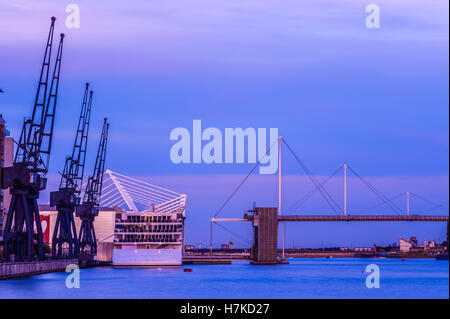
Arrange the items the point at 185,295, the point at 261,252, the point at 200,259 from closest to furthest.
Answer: the point at 185,295 → the point at 261,252 → the point at 200,259

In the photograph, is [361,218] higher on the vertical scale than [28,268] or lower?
higher

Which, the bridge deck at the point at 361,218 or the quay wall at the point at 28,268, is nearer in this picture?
the quay wall at the point at 28,268

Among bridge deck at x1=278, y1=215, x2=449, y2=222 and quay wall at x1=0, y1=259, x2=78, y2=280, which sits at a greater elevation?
bridge deck at x1=278, y1=215, x2=449, y2=222

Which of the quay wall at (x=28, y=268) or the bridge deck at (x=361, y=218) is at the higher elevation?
the bridge deck at (x=361, y=218)

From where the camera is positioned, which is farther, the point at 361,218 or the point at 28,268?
the point at 361,218

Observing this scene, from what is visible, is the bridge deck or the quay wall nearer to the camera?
the quay wall

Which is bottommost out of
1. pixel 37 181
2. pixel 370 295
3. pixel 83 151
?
pixel 370 295

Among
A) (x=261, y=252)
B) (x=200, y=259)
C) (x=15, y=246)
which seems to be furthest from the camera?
(x=200, y=259)

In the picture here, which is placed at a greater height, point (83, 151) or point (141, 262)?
point (83, 151)

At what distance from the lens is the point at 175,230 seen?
139250 millimetres

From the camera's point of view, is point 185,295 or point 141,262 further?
point 141,262

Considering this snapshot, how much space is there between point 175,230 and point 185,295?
71665 millimetres
